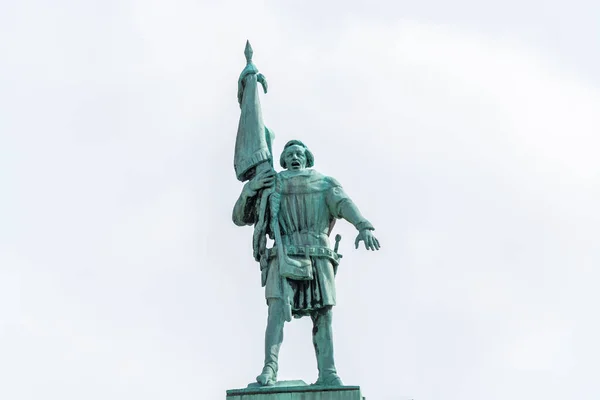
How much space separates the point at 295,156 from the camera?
77.1 ft

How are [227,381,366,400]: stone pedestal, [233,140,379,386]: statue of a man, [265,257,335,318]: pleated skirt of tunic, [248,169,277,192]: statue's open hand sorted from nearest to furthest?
[227,381,366,400]: stone pedestal, [233,140,379,386]: statue of a man, [265,257,335,318]: pleated skirt of tunic, [248,169,277,192]: statue's open hand

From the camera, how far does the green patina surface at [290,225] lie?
22.6m

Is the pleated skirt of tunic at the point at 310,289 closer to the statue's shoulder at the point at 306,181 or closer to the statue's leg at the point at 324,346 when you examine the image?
the statue's leg at the point at 324,346

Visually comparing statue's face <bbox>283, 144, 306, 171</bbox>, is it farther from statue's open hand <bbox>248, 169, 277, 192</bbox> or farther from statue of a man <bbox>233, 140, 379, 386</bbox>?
statue's open hand <bbox>248, 169, 277, 192</bbox>

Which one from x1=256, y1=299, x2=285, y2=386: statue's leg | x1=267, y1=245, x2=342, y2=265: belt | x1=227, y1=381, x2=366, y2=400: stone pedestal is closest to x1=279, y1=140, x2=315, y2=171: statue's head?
x1=267, y1=245, x2=342, y2=265: belt

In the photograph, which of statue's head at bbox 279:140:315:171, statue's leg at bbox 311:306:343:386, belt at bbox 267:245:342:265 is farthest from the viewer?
statue's head at bbox 279:140:315:171

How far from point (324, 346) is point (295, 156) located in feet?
9.09

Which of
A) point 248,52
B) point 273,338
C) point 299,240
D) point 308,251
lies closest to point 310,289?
point 308,251

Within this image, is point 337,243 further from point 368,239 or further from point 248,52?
point 248,52

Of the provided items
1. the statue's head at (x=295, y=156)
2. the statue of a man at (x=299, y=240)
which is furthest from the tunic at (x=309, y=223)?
the statue's head at (x=295, y=156)

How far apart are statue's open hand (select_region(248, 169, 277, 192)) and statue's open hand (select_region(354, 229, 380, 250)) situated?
146cm

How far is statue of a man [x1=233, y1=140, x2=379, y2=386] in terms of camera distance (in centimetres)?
2259

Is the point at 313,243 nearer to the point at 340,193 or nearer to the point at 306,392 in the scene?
the point at 340,193

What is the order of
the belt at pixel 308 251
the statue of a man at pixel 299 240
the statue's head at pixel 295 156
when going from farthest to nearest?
the statue's head at pixel 295 156, the belt at pixel 308 251, the statue of a man at pixel 299 240
